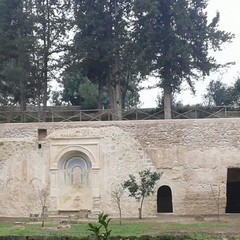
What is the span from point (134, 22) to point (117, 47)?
183 centimetres

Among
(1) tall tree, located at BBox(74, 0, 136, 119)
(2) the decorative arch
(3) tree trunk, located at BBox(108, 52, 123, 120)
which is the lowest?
(2) the decorative arch

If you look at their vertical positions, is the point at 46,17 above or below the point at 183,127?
above

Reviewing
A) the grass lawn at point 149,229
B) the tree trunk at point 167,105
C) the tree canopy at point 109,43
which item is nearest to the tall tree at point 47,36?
the tree canopy at point 109,43

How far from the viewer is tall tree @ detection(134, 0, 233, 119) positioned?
101 feet

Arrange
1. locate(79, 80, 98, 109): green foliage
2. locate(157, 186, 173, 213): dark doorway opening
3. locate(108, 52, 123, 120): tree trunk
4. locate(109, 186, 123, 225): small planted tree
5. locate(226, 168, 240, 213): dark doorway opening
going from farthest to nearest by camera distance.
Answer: locate(79, 80, 98, 109): green foliage, locate(108, 52, 123, 120): tree trunk, locate(226, 168, 240, 213): dark doorway opening, locate(157, 186, 173, 213): dark doorway opening, locate(109, 186, 123, 225): small planted tree

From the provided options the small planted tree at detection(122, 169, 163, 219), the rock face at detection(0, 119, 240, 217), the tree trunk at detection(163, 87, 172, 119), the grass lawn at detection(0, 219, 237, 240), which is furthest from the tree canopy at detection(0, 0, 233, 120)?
the grass lawn at detection(0, 219, 237, 240)

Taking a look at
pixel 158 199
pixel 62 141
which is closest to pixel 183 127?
pixel 158 199

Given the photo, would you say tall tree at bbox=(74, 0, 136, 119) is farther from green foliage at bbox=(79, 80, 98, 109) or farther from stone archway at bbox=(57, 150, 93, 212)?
green foliage at bbox=(79, 80, 98, 109)

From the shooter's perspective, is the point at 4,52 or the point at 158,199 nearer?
the point at 158,199

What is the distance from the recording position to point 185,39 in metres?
31.5

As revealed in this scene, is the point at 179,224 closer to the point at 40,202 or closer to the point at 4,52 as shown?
the point at 40,202

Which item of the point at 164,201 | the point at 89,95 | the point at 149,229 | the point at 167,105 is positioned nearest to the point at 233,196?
the point at 164,201

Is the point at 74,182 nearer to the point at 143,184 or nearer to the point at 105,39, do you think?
the point at 143,184

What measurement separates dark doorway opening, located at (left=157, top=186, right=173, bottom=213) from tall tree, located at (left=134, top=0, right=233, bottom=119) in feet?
17.1
